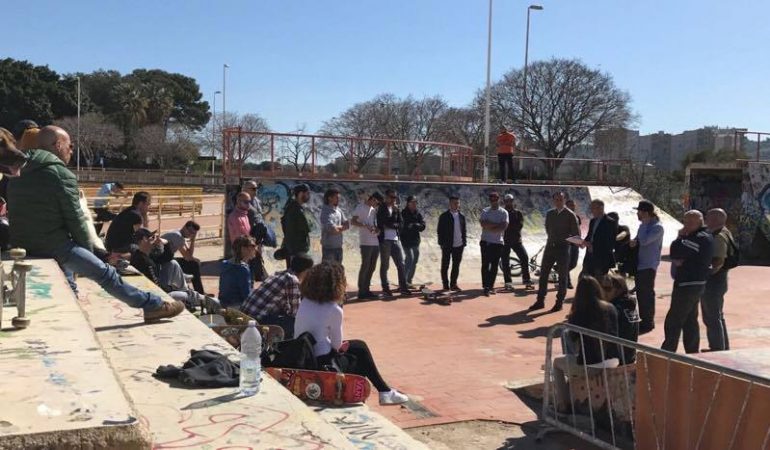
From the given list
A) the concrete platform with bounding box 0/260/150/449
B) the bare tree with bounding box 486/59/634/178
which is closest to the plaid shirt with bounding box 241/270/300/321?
the concrete platform with bounding box 0/260/150/449

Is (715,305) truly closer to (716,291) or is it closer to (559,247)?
(716,291)

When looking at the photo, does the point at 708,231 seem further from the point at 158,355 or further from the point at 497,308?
the point at 158,355

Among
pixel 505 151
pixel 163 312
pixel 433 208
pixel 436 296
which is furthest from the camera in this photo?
pixel 505 151

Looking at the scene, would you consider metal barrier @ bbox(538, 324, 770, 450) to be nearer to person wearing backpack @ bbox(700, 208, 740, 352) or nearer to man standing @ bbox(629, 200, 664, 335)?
person wearing backpack @ bbox(700, 208, 740, 352)

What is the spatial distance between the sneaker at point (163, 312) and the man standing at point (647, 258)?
5644 mm

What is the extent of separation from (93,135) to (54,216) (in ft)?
225

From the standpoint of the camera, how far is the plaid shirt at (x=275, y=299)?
5957mm

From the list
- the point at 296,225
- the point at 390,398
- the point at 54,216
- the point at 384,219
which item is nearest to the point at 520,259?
the point at 384,219

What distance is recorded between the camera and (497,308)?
10.6m

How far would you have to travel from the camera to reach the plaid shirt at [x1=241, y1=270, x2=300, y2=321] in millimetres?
5957

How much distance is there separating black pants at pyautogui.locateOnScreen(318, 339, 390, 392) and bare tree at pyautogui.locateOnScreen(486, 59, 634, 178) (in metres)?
46.6

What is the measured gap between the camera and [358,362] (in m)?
5.22

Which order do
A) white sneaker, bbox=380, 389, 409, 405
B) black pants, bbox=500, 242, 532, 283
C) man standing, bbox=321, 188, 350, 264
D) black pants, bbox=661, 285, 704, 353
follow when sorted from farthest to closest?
black pants, bbox=500, 242, 532, 283
man standing, bbox=321, 188, 350, 264
black pants, bbox=661, 285, 704, 353
white sneaker, bbox=380, 389, 409, 405

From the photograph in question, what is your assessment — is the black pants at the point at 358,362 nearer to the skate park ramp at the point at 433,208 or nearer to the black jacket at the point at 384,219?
the black jacket at the point at 384,219
